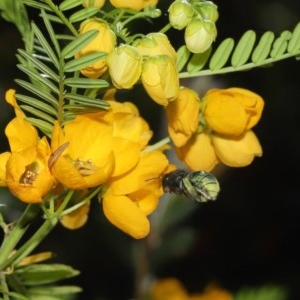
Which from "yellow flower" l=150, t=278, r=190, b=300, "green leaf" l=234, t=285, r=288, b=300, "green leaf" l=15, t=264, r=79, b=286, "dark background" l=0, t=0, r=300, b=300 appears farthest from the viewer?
"dark background" l=0, t=0, r=300, b=300

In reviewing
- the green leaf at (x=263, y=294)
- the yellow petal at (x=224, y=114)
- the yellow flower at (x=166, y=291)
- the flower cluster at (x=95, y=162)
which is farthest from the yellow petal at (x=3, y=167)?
the yellow flower at (x=166, y=291)

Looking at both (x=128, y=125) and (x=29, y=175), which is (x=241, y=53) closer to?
(x=128, y=125)

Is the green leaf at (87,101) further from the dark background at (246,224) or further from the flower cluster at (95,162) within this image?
the dark background at (246,224)

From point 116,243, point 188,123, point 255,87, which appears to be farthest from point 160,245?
point 188,123

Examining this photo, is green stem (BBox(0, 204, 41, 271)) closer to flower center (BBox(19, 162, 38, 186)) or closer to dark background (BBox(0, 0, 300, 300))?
flower center (BBox(19, 162, 38, 186))

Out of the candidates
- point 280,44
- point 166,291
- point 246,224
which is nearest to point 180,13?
point 280,44

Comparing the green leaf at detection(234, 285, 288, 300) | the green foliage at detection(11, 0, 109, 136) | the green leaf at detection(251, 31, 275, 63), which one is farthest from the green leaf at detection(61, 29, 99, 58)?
the green leaf at detection(234, 285, 288, 300)

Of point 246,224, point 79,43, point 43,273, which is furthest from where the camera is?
point 246,224
